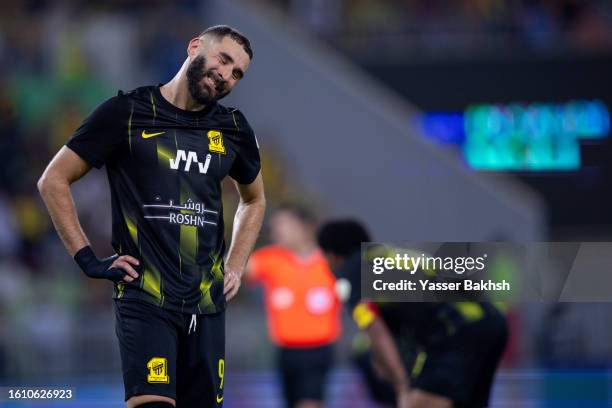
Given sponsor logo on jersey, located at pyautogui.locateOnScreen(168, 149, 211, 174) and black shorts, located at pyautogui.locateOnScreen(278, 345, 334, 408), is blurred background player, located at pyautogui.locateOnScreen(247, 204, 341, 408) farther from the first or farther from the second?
sponsor logo on jersey, located at pyautogui.locateOnScreen(168, 149, 211, 174)

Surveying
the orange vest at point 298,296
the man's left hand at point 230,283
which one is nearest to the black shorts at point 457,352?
the man's left hand at point 230,283

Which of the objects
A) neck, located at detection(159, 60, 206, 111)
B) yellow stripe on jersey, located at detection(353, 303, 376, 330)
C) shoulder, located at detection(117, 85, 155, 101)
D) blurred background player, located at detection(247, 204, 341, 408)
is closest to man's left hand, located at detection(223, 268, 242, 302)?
neck, located at detection(159, 60, 206, 111)

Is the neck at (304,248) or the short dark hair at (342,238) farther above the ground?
the neck at (304,248)

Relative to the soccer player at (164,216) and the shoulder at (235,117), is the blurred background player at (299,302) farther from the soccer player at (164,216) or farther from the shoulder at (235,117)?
the soccer player at (164,216)

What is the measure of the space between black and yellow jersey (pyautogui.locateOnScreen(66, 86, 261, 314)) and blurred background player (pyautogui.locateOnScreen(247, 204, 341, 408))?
17.2ft

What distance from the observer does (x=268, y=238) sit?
13766mm

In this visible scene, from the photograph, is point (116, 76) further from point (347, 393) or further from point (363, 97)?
point (347, 393)

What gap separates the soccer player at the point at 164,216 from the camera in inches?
210

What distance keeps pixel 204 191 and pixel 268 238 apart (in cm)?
830

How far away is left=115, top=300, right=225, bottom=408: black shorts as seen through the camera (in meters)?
5.27

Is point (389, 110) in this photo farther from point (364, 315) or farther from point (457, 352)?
point (364, 315)

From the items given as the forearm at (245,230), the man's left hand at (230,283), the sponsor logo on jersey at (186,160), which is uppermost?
the sponsor logo on jersey at (186,160)

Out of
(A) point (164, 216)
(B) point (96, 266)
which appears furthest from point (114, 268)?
(A) point (164, 216)

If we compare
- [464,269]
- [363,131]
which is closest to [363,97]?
[363,131]
